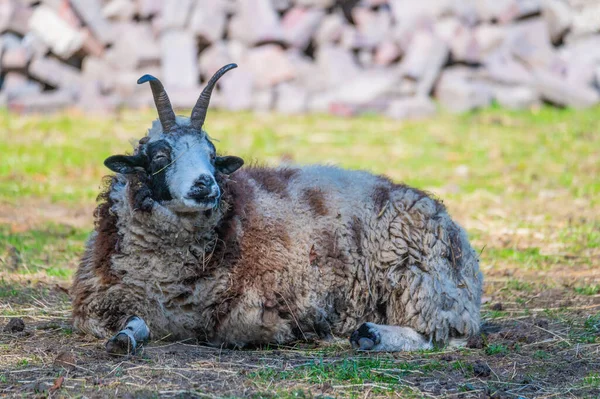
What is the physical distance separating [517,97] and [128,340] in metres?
12.0

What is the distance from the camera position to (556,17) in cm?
1744

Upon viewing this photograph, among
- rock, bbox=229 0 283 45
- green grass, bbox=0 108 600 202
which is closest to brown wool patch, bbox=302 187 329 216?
green grass, bbox=0 108 600 202

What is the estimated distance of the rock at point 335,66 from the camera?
15.9m

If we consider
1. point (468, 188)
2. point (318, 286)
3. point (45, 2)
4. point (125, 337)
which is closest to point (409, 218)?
point (318, 286)

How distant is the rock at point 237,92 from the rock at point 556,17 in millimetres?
6075

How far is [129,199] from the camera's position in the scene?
5.63 m

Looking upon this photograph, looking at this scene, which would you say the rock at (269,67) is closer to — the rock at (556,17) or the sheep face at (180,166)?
the rock at (556,17)

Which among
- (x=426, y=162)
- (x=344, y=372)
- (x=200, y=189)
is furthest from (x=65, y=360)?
(x=426, y=162)

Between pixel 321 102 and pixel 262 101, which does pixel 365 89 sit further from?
pixel 262 101

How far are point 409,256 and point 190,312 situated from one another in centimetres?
146

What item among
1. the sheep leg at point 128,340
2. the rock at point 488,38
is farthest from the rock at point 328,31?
the sheep leg at point 128,340

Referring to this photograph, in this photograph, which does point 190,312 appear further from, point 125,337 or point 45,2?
point 45,2

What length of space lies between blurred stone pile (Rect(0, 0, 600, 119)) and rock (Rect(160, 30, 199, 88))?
0.8 inches

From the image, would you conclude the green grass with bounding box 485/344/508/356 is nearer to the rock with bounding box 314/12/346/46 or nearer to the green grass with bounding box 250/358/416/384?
the green grass with bounding box 250/358/416/384
